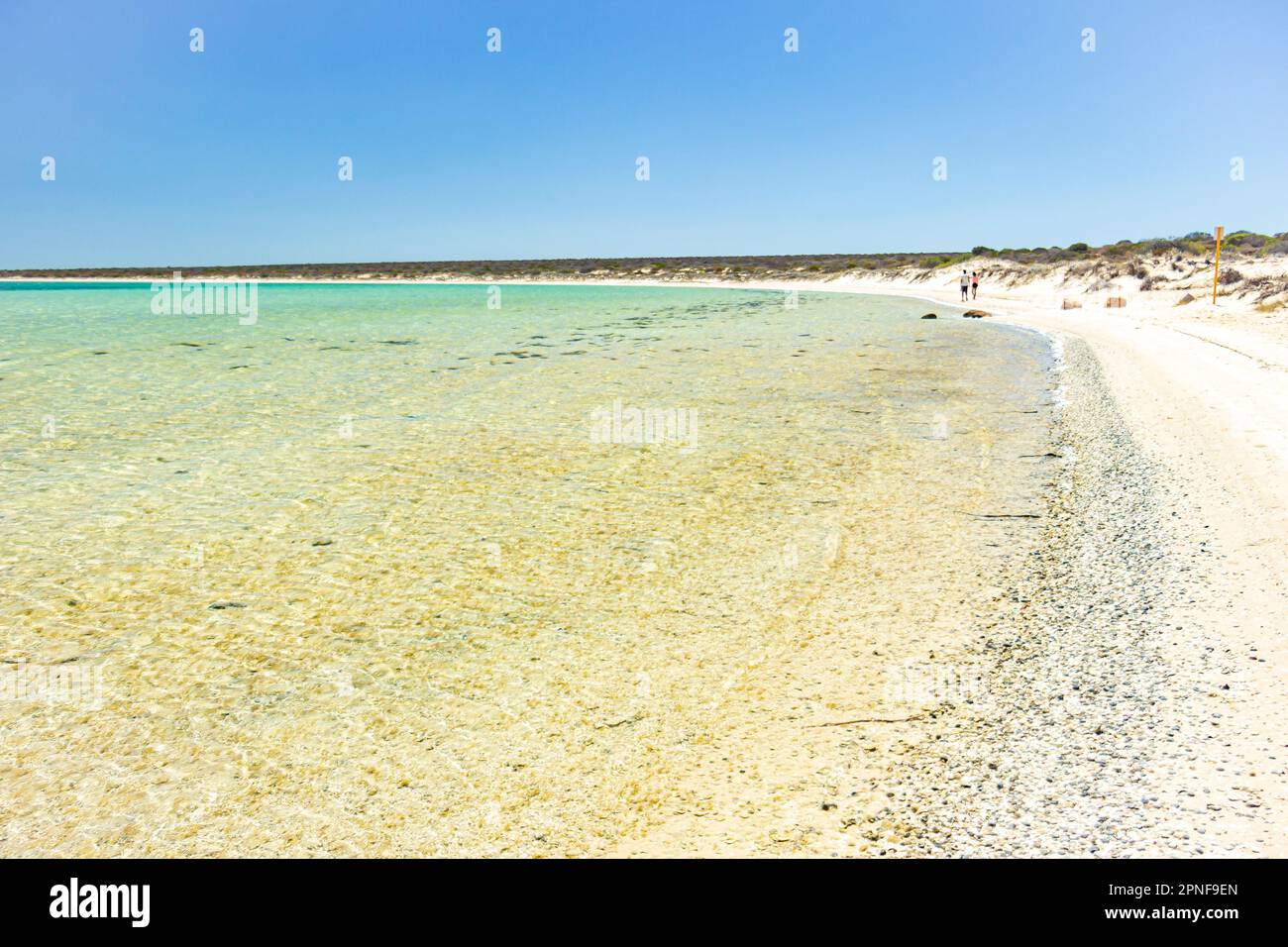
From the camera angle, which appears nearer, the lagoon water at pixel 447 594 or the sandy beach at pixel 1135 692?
the sandy beach at pixel 1135 692

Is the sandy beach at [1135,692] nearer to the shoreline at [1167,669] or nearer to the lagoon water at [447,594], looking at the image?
the shoreline at [1167,669]

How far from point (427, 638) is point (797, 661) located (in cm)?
257

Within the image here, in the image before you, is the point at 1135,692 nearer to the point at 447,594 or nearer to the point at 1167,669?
the point at 1167,669

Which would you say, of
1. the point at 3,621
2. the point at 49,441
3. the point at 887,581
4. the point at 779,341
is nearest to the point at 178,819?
the point at 3,621

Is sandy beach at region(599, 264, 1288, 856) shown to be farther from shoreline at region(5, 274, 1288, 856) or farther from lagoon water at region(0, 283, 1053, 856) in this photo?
lagoon water at region(0, 283, 1053, 856)

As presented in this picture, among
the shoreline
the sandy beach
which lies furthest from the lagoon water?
the shoreline

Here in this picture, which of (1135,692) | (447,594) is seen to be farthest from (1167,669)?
(447,594)

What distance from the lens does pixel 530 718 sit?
14.4 feet

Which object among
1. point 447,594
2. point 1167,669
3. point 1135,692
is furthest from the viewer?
point 447,594

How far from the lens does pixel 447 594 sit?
611cm

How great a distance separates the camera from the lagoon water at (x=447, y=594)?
3746mm

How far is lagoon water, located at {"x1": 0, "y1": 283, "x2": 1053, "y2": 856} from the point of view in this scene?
3.75 meters

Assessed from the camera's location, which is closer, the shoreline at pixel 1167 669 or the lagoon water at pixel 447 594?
the shoreline at pixel 1167 669

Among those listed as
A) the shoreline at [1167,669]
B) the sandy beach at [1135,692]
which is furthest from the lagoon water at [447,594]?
the shoreline at [1167,669]
